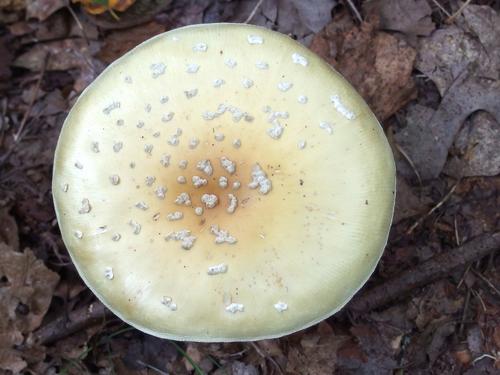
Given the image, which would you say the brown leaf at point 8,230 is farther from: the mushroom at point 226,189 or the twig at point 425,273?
the twig at point 425,273

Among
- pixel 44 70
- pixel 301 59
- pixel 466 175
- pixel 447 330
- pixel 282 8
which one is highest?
pixel 301 59

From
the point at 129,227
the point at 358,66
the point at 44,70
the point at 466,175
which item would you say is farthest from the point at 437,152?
the point at 44,70

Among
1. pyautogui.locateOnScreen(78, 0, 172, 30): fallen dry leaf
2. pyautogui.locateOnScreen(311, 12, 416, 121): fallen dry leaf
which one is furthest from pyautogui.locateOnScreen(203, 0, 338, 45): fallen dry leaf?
pyautogui.locateOnScreen(78, 0, 172, 30): fallen dry leaf

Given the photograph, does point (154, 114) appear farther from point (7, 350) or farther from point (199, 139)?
point (7, 350)

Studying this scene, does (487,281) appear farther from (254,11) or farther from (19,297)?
(19,297)

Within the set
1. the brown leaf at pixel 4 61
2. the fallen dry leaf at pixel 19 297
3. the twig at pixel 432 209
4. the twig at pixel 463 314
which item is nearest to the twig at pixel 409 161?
the twig at pixel 432 209

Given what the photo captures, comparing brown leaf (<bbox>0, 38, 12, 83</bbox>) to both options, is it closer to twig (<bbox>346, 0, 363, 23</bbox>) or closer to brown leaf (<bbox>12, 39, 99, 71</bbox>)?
brown leaf (<bbox>12, 39, 99, 71</bbox>)

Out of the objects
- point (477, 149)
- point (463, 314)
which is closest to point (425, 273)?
point (463, 314)
